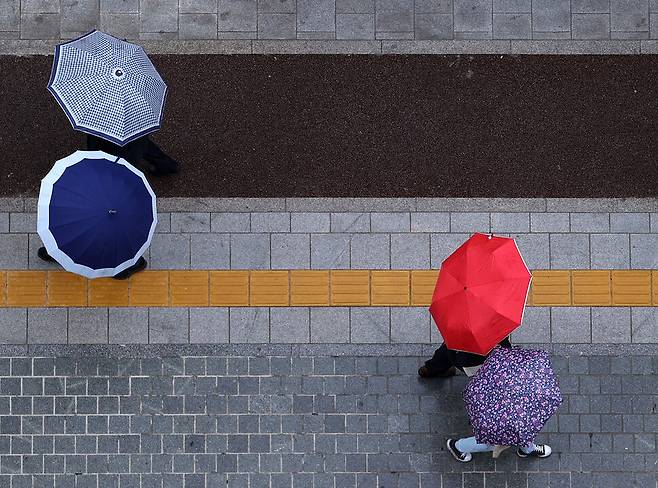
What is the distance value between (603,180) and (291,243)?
11.4ft

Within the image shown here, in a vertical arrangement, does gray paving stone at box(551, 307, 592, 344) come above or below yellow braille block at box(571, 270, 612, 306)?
below

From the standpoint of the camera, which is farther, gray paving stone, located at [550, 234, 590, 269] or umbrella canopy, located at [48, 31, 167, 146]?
gray paving stone, located at [550, 234, 590, 269]

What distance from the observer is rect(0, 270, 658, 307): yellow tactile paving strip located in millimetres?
8562

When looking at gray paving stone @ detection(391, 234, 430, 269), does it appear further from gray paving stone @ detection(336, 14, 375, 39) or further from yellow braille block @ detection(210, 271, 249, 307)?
gray paving stone @ detection(336, 14, 375, 39)

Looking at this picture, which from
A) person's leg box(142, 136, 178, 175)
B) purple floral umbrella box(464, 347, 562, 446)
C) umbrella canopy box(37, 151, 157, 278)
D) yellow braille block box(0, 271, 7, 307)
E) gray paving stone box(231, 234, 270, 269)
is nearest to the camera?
purple floral umbrella box(464, 347, 562, 446)

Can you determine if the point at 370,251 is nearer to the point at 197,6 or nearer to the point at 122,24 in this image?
the point at 197,6

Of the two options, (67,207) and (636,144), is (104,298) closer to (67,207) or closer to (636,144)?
(67,207)

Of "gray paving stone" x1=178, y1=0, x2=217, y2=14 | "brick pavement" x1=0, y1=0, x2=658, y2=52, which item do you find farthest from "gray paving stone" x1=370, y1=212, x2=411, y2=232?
"gray paving stone" x1=178, y1=0, x2=217, y2=14

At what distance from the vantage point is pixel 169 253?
8.62 metres

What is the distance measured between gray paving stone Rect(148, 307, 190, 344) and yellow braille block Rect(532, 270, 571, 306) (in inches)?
147

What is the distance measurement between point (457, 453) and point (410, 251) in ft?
7.08

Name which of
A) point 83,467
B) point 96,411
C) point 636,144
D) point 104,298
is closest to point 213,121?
point 104,298

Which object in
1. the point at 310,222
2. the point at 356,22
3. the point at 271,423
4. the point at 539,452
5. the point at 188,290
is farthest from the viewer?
the point at 356,22

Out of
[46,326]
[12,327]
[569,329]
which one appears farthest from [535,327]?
[12,327]
